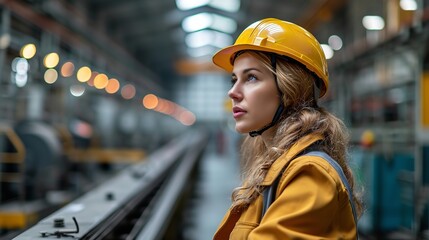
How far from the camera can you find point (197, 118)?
31.0 meters

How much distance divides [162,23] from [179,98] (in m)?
13.7

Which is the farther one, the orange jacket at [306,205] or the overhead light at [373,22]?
the overhead light at [373,22]

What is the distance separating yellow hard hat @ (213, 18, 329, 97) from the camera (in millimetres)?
1407

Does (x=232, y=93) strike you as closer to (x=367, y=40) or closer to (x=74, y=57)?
(x=367, y=40)

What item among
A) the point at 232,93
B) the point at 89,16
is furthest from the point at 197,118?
the point at 232,93

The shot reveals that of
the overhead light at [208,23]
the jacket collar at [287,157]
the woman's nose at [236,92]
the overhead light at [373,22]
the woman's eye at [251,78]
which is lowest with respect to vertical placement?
the jacket collar at [287,157]

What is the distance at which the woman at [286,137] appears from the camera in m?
1.16

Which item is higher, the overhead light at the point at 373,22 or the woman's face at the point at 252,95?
the overhead light at the point at 373,22

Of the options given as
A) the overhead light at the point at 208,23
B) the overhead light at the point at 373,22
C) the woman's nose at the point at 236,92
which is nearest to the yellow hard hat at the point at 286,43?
the woman's nose at the point at 236,92

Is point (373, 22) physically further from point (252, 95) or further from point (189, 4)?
point (189, 4)

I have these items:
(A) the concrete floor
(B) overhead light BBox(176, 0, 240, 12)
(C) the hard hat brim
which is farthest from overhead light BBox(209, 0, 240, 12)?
(C) the hard hat brim

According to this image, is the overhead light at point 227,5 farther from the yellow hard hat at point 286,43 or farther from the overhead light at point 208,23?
the yellow hard hat at point 286,43

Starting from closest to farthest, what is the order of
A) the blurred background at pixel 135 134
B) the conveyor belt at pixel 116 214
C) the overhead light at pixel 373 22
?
the conveyor belt at pixel 116 214 < the blurred background at pixel 135 134 < the overhead light at pixel 373 22

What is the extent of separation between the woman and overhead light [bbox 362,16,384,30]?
5638 mm
